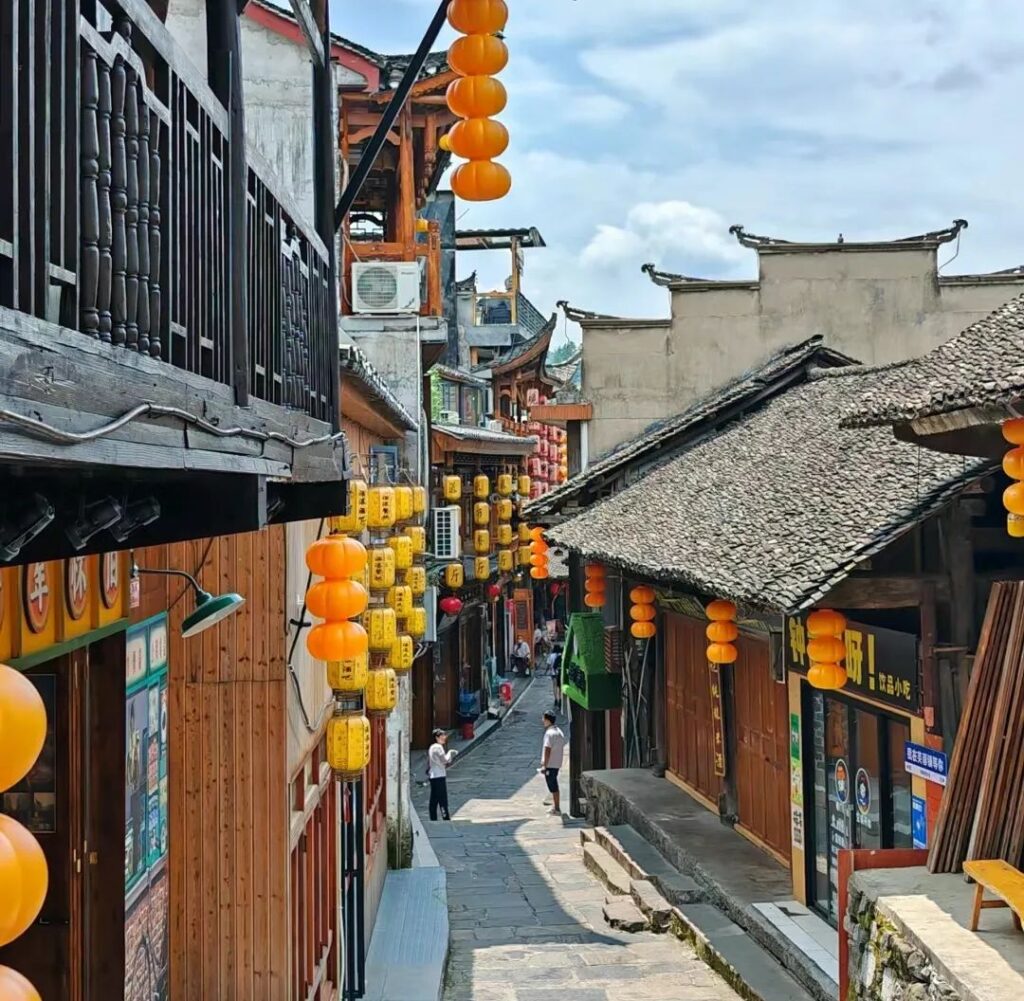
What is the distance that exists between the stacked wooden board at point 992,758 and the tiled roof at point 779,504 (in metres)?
1.36

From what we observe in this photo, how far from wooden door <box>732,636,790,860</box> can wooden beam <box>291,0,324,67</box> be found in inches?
399

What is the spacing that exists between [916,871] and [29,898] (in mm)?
8478

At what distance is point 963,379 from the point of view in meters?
8.38

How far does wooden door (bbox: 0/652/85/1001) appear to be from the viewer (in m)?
5.39

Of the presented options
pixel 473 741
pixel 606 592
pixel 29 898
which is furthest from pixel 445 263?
pixel 29 898

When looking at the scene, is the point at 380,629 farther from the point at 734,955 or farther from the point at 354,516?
the point at 734,955

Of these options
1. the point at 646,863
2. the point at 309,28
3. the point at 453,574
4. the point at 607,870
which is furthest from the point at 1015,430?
the point at 453,574

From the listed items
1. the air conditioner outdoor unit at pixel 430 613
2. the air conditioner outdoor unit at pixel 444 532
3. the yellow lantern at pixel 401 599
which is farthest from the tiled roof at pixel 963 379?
the air conditioner outdoor unit at pixel 444 532

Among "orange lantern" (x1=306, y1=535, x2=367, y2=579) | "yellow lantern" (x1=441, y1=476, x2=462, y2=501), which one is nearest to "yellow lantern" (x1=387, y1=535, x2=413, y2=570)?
"orange lantern" (x1=306, y1=535, x2=367, y2=579)

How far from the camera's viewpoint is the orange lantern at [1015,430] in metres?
7.84

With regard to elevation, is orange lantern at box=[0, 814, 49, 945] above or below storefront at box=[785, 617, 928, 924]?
above

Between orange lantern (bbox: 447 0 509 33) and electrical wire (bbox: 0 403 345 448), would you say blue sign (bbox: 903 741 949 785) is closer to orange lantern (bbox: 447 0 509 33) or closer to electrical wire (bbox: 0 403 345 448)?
orange lantern (bbox: 447 0 509 33)

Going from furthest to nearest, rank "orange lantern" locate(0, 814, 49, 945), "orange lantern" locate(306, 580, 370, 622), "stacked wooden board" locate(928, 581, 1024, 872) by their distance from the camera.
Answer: "stacked wooden board" locate(928, 581, 1024, 872) → "orange lantern" locate(306, 580, 370, 622) → "orange lantern" locate(0, 814, 49, 945)

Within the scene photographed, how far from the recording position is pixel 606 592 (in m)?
23.3
